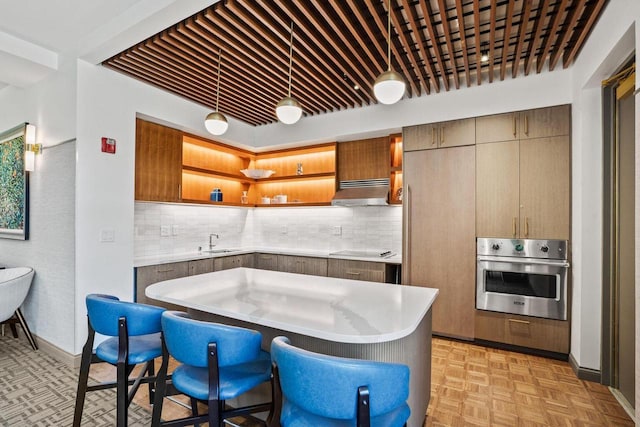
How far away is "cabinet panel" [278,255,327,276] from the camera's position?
14.4ft

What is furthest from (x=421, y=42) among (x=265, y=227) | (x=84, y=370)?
(x=265, y=227)

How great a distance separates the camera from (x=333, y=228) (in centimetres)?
498

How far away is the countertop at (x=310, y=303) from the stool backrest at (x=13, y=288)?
2111 millimetres

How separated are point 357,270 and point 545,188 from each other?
2217 millimetres

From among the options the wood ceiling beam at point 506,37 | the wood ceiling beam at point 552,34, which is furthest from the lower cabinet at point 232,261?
the wood ceiling beam at point 552,34

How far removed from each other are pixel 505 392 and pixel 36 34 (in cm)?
507

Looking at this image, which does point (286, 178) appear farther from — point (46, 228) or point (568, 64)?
point (568, 64)

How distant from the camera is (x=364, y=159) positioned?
4570mm

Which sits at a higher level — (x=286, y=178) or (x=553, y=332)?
(x=286, y=178)

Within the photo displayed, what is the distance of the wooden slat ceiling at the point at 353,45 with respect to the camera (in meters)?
2.37

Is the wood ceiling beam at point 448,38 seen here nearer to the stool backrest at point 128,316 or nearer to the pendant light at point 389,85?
the pendant light at point 389,85

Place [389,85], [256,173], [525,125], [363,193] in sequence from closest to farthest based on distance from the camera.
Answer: [389,85], [525,125], [363,193], [256,173]

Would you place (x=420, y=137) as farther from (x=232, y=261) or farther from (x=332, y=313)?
(x=232, y=261)

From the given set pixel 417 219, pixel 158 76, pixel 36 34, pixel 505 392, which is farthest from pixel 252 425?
pixel 36 34
